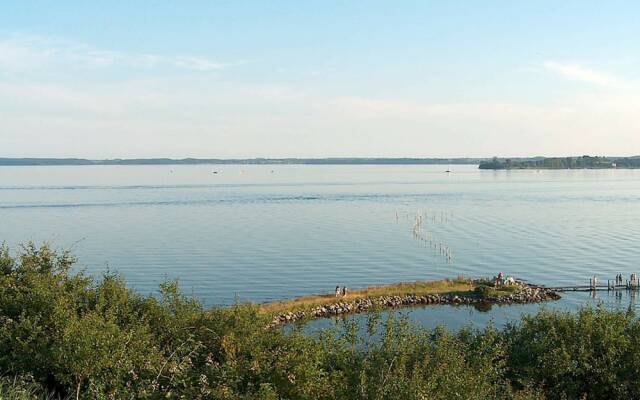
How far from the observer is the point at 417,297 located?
210 ft

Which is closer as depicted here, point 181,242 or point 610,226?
point 181,242

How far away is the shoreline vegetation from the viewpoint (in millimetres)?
59375

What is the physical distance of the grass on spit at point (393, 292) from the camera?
59219 mm

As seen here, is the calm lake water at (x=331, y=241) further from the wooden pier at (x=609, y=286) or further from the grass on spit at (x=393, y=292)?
the grass on spit at (x=393, y=292)

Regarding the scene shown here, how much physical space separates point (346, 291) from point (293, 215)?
77.7 m

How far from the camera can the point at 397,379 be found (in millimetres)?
16875

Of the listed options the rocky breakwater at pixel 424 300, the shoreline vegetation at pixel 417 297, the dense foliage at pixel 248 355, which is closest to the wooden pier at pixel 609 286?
the rocky breakwater at pixel 424 300

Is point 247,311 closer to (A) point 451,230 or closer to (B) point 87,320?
(B) point 87,320

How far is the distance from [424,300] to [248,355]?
141ft

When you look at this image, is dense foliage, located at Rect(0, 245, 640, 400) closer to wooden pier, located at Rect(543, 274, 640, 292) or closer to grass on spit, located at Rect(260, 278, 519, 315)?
grass on spit, located at Rect(260, 278, 519, 315)

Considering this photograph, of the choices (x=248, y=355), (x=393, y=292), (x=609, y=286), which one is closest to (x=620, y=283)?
(x=609, y=286)

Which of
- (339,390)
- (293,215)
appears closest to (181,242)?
(293,215)

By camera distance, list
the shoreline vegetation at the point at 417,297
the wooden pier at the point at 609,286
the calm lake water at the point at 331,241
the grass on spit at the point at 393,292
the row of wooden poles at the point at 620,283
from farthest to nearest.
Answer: the calm lake water at the point at 331,241 → the row of wooden poles at the point at 620,283 → the wooden pier at the point at 609,286 → the shoreline vegetation at the point at 417,297 → the grass on spit at the point at 393,292

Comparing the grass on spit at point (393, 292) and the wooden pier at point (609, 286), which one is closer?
the grass on spit at point (393, 292)
